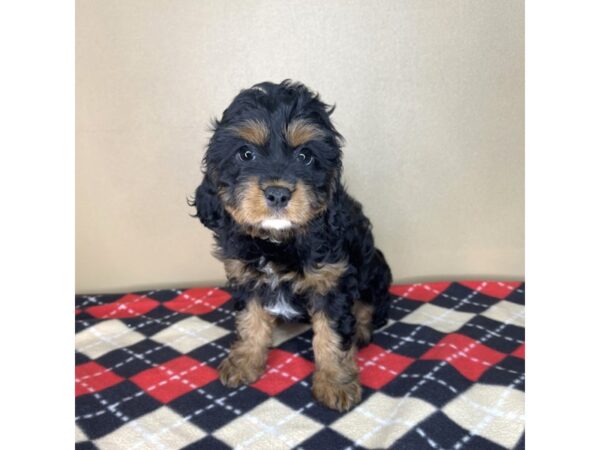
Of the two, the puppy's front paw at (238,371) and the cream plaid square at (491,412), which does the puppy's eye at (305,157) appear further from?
the cream plaid square at (491,412)

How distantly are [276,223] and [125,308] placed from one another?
175 cm

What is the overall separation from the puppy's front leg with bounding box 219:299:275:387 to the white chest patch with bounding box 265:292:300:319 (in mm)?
89

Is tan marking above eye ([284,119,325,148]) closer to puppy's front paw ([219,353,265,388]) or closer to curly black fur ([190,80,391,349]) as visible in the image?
curly black fur ([190,80,391,349])

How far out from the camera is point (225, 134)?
2070 mm

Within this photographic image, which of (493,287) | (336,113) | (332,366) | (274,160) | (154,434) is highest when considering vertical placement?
(336,113)

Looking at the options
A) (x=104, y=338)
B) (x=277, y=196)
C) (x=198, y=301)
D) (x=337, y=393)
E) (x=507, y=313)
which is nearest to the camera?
(x=277, y=196)

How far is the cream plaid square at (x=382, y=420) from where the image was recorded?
204cm

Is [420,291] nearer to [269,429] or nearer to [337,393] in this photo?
[337,393]

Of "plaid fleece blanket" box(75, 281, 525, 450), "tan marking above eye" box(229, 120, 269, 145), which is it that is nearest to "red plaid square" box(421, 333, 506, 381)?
"plaid fleece blanket" box(75, 281, 525, 450)

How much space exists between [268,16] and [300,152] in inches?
53.8

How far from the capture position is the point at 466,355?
8.50 feet

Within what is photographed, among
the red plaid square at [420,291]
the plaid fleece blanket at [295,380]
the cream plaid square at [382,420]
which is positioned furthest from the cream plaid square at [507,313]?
the cream plaid square at [382,420]

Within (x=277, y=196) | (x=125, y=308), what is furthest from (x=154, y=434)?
(x=125, y=308)
